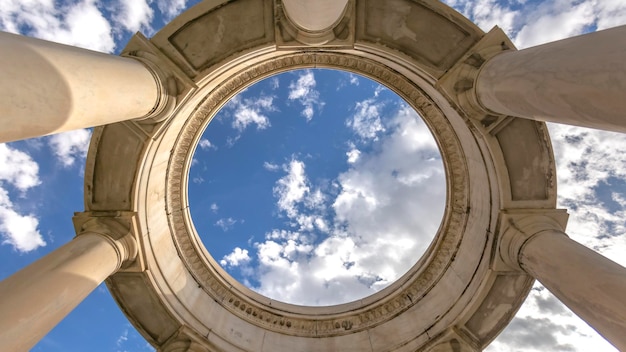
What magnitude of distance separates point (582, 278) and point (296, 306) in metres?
13.9

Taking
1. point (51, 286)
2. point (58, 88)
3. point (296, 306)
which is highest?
point (296, 306)

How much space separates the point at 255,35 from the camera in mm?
14539

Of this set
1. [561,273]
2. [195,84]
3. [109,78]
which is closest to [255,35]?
[195,84]

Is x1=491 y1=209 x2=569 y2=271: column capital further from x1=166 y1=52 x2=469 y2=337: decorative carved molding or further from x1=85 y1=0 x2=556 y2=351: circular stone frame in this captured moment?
x1=166 y1=52 x2=469 y2=337: decorative carved molding

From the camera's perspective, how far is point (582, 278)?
10578 millimetres

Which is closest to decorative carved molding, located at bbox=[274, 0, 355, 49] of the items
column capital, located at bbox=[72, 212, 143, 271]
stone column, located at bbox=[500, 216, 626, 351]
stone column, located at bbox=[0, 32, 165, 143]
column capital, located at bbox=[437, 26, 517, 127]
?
column capital, located at bbox=[437, 26, 517, 127]

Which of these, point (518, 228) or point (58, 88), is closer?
point (58, 88)

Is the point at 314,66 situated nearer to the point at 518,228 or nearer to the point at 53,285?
the point at 518,228

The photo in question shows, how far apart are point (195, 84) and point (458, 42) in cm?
961

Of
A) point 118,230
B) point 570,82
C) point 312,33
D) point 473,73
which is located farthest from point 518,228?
point 118,230

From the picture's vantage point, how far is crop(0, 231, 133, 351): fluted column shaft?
9.04m

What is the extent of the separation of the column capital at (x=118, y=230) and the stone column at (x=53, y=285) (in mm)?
47

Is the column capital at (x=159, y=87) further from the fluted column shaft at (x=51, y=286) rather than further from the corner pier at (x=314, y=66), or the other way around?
the fluted column shaft at (x=51, y=286)

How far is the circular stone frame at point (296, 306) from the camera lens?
14484 millimetres
